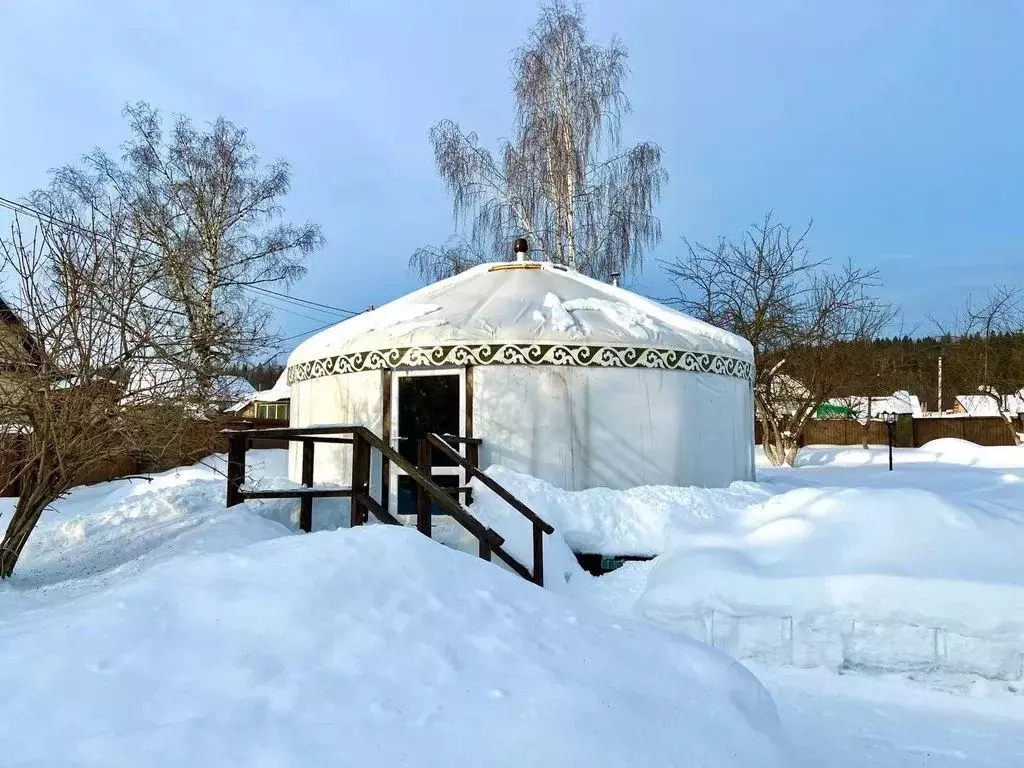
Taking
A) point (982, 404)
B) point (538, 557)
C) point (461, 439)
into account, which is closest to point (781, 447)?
point (461, 439)

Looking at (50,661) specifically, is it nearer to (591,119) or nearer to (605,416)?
(605,416)

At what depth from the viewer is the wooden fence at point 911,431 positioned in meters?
22.3

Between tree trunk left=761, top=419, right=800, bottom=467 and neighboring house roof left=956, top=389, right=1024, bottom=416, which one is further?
neighboring house roof left=956, top=389, right=1024, bottom=416

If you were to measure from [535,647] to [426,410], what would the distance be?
4.30m

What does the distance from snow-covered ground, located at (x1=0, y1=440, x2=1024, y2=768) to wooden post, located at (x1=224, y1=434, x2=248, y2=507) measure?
1.01 feet

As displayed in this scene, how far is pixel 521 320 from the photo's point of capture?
6.47m

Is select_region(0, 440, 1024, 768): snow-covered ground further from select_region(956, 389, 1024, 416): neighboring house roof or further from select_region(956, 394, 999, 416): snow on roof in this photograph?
select_region(956, 394, 999, 416): snow on roof

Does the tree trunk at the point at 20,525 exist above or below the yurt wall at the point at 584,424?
below

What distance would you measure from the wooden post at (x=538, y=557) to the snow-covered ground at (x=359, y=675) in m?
1.64

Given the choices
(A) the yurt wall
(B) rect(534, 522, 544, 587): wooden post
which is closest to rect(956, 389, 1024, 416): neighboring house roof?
(A) the yurt wall

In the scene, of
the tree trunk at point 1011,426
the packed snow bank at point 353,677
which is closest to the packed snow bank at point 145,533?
the packed snow bank at point 353,677

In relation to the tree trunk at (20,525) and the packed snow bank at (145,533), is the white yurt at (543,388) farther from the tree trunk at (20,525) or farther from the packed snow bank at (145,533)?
the tree trunk at (20,525)

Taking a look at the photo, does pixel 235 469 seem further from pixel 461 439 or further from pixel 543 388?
pixel 543 388

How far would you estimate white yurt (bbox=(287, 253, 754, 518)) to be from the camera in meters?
6.32
